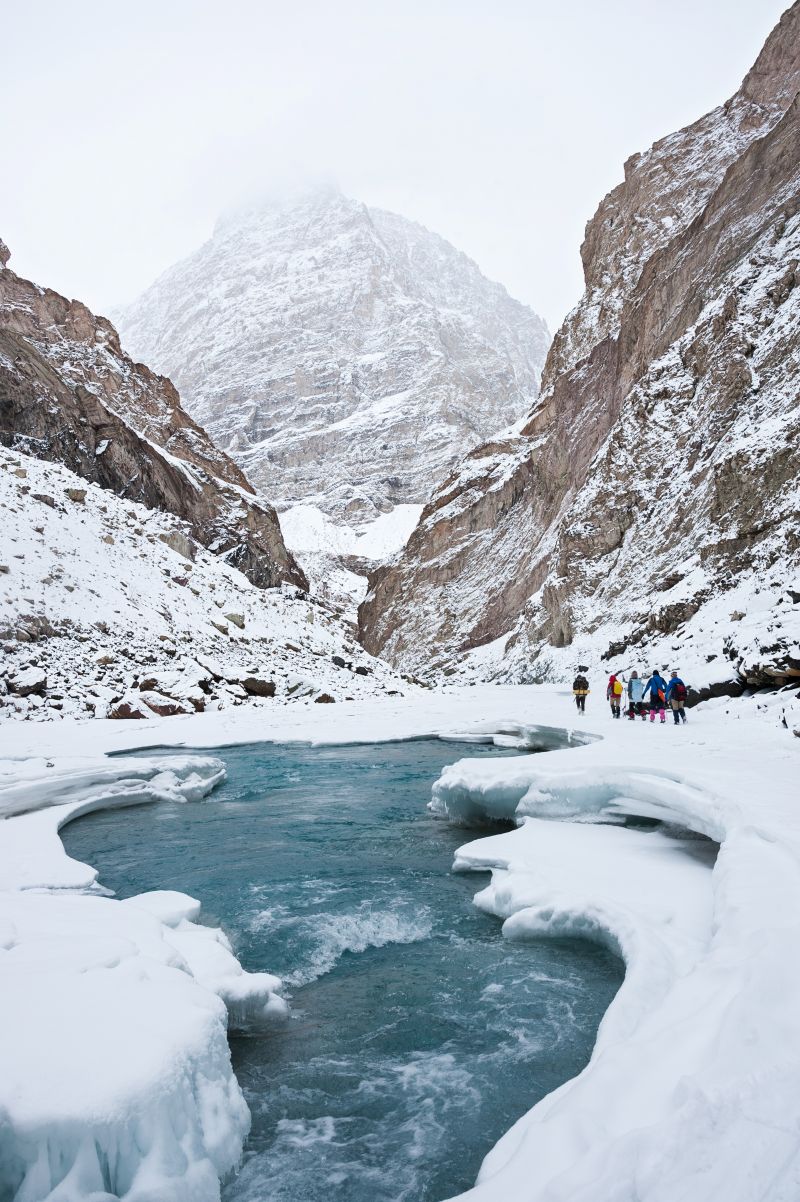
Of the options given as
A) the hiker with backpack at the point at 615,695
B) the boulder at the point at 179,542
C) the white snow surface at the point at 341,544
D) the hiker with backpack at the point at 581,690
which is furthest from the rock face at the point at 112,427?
the white snow surface at the point at 341,544

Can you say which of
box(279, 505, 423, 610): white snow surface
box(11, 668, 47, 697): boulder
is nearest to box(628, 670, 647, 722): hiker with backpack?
box(11, 668, 47, 697): boulder

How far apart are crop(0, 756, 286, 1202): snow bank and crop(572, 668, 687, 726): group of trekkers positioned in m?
11.9

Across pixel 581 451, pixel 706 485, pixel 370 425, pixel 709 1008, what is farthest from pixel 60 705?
pixel 370 425

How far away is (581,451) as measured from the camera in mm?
53938

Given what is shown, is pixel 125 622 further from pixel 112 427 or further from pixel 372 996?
pixel 372 996

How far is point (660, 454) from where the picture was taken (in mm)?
37281

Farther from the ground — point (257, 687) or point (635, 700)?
point (635, 700)

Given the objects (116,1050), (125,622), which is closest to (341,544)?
(125,622)

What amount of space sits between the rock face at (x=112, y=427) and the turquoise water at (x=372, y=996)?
29.9 m

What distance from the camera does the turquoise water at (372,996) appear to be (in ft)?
12.6

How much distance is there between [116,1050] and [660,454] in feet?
127

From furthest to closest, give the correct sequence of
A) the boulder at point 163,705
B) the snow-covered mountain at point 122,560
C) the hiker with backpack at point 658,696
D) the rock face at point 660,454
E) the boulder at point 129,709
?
the rock face at point 660,454 → the snow-covered mountain at point 122,560 → the boulder at point 163,705 → the boulder at point 129,709 → the hiker with backpack at point 658,696

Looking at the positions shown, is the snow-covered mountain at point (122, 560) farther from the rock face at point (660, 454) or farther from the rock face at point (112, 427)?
the rock face at point (660, 454)

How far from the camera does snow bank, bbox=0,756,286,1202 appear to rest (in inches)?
111
